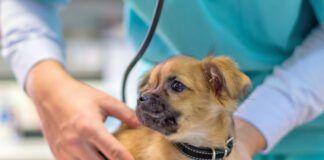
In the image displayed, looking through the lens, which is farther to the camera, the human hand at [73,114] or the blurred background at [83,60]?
the blurred background at [83,60]

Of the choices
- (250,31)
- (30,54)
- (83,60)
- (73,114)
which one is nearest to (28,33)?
(30,54)

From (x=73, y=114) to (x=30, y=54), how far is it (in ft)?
0.53

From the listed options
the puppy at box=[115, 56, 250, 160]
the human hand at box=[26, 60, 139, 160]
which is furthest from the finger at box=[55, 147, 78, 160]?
the puppy at box=[115, 56, 250, 160]

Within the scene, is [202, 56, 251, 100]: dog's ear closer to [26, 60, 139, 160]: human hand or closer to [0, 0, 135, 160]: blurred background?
[26, 60, 139, 160]: human hand

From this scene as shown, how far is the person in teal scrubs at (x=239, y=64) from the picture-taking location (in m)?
0.69

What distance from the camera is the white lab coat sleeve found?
815 mm

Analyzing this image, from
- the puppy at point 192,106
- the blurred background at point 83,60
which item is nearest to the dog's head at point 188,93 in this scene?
the puppy at point 192,106

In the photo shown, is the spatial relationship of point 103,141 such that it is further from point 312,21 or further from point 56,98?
point 312,21

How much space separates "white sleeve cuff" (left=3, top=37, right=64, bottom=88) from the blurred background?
856 millimetres

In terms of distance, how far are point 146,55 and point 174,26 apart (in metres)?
0.08

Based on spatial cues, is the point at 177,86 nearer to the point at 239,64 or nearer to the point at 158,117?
the point at 158,117

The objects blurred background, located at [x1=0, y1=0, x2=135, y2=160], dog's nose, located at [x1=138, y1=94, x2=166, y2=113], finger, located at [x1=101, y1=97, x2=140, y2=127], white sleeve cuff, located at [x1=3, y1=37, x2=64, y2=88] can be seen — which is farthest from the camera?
blurred background, located at [x1=0, y1=0, x2=135, y2=160]

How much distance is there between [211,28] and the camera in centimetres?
75

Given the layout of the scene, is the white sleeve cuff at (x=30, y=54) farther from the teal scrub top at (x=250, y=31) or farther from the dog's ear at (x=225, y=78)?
the dog's ear at (x=225, y=78)
